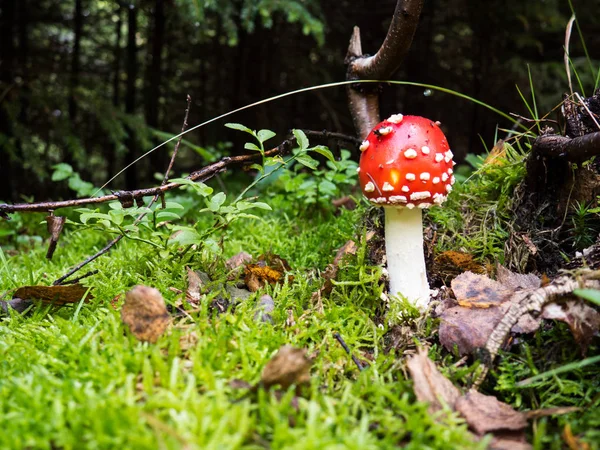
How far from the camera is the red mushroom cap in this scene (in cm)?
179

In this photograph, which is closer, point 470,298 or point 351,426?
point 351,426

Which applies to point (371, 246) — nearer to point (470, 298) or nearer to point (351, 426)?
point (470, 298)

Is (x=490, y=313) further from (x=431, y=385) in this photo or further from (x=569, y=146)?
(x=569, y=146)

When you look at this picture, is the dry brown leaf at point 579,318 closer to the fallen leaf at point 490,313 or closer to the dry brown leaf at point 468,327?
the fallen leaf at point 490,313

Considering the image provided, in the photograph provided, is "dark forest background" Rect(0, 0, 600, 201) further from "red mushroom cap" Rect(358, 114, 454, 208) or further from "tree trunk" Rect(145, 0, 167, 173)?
"red mushroom cap" Rect(358, 114, 454, 208)

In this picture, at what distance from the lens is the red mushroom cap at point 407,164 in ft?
5.88

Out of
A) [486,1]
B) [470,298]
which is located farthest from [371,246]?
[486,1]

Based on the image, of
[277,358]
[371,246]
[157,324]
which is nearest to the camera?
[277,358]

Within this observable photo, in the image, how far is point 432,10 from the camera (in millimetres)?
6062

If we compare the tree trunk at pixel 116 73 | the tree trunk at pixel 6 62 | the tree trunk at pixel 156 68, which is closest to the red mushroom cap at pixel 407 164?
the tree trunk at pixel 6 62

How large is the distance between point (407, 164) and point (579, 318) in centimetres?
77

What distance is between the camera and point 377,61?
8.21 ft

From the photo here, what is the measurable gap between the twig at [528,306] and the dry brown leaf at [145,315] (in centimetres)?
101

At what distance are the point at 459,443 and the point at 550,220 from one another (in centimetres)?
137
